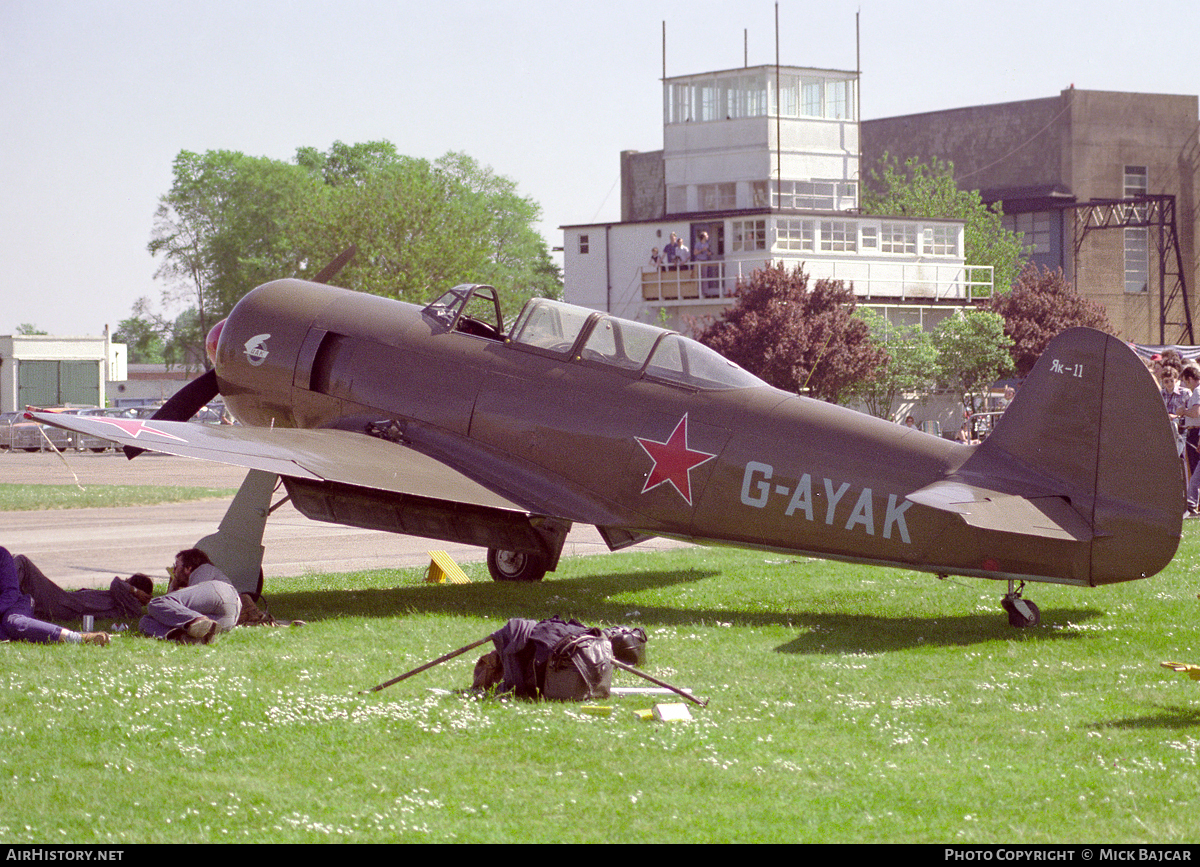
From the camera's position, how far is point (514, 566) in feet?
45.4

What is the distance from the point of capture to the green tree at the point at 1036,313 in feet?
186

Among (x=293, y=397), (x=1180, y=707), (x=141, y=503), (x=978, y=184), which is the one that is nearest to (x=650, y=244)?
(x=978, y=184)

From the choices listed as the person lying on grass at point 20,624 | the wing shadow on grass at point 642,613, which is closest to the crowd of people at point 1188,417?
the wing shadow on grass at point 642,613

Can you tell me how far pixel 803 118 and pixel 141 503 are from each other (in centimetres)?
4750

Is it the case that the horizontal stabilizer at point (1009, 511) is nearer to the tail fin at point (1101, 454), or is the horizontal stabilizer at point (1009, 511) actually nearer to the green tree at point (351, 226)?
the tail fin at point (1101, 454)

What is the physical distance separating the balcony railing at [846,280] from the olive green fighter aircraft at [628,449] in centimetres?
4421

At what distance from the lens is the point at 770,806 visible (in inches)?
224

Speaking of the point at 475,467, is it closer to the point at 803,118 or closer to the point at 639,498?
the point at 639,498

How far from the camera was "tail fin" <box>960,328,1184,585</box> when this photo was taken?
9.42 metres

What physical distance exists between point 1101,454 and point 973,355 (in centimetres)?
4250

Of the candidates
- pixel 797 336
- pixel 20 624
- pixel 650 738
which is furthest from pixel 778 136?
pixel 650 738

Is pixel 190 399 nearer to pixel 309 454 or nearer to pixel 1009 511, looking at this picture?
pixel 309 454

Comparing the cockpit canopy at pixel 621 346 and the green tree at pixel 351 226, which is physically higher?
the green tree at pixel 351 226
